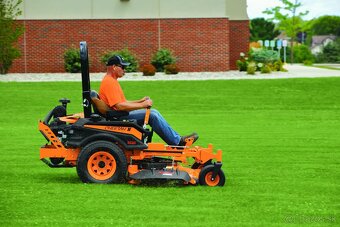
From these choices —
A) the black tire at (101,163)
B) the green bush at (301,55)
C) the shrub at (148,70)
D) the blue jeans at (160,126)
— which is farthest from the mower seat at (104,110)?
the green bush at (301,55)

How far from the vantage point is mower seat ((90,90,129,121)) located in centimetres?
1388

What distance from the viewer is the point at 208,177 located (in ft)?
44.4

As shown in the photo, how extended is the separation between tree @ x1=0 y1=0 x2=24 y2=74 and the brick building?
1448 millimetres

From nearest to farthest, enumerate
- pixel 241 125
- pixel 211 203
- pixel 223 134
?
1. pixel 211 203
2. pixel 223 134
3. pixel 241 125

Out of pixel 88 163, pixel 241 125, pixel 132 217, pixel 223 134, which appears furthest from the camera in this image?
pixel 241 125

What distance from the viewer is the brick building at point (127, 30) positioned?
4681cm

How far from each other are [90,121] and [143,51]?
3353 centimetres

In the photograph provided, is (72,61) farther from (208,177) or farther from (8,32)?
(208,177)

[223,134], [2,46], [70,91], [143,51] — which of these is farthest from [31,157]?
[143,51]

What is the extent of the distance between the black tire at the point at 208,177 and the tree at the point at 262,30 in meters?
101

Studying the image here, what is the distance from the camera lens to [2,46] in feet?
137

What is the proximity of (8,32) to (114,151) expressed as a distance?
28042 mm

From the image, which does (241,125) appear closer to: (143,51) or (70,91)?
(70,91)

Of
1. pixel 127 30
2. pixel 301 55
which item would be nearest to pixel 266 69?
pixel 127 30
